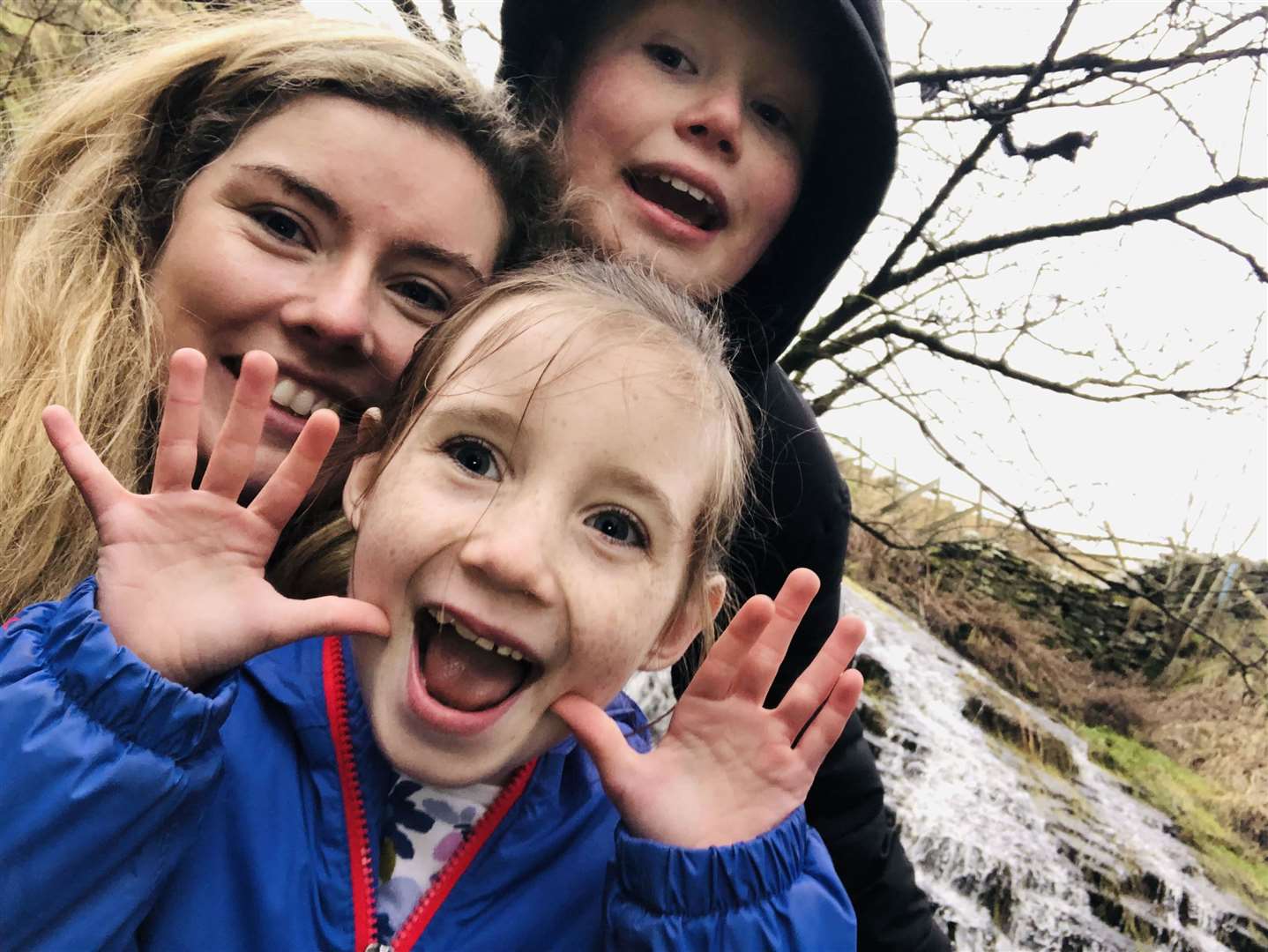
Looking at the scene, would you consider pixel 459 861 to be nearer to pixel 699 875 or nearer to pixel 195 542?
pixel 699 875

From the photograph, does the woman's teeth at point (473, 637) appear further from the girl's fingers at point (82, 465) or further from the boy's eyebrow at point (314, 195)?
the boy's eyebrow at point (314, 195)

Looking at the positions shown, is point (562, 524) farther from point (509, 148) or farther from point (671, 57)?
point (671, 57)

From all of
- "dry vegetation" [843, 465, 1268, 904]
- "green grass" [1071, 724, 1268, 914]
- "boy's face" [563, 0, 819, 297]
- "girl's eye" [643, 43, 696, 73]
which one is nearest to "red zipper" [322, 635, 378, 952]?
"boy's face" [563, 0, 819, 297]

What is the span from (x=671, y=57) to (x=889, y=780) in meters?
3.64

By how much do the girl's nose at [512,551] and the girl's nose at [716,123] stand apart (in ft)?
3.51

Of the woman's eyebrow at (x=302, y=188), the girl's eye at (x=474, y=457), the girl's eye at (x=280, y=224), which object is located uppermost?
the woman's eyebrow at (x=302, y=188)

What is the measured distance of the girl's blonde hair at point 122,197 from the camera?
152cm

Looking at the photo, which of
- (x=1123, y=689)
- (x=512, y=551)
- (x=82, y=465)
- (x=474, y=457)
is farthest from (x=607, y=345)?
(x=1123, y=689)

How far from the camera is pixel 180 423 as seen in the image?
972 mm

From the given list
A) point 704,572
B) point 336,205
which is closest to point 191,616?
point 704,572

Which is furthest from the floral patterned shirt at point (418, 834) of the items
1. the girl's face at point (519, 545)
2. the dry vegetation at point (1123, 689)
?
the dry vegetation at point (1123, 689)

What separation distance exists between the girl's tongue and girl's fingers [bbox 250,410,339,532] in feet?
0.83

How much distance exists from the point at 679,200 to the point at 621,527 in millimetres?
997

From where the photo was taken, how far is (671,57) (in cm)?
179
